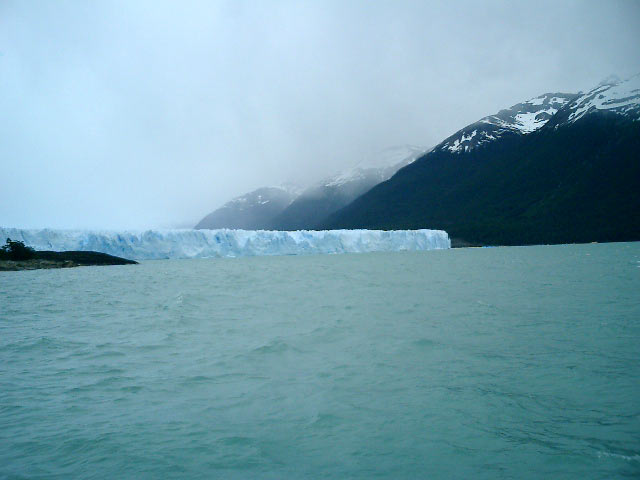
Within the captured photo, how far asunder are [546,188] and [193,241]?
121m

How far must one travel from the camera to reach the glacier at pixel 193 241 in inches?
2744

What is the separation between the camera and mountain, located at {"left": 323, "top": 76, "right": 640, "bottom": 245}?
12025 centimetres

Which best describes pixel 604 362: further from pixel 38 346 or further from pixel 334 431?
pixel 38 346

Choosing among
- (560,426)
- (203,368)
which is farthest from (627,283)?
(203,368)

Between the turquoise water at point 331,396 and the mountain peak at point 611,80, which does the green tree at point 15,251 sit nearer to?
the turquoise water at point 331,396

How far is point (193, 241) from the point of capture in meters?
73.2

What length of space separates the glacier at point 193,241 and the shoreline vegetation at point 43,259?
5.84 ft

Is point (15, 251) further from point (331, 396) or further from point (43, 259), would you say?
point (331, 396)

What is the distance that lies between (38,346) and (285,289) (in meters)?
16.1

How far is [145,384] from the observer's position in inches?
345

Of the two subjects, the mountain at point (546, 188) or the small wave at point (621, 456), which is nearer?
the small wave at point (621, 456)

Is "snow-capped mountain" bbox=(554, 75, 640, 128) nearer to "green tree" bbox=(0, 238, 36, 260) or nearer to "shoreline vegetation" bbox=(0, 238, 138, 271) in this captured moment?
"shoreline vegetation" bbox=(0, 238, 138, 271)

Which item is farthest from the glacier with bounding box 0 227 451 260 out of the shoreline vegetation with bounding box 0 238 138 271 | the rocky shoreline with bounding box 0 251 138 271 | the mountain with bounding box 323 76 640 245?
the mountain with bounding box 323 76 640 245

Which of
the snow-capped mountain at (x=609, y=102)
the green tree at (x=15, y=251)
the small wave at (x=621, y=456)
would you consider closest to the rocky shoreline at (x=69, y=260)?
the green tree at (x=15, y=251)
